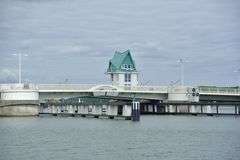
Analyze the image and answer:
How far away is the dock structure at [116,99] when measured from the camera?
4250 inches

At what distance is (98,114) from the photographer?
113 meters

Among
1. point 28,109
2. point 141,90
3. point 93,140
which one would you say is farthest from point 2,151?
point 141,90

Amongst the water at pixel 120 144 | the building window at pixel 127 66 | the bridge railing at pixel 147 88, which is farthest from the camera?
the building window at pixel 127 66

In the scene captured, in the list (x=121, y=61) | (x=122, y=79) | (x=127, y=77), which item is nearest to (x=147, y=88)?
(x=122, y=79)

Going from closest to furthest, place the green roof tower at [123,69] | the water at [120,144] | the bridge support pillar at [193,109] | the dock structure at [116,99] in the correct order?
1. the water at [120,144]
2. the dock structure at [116,99]
3. the bridge support pillar at [193,109]
4. the green roof tower at [123,69]

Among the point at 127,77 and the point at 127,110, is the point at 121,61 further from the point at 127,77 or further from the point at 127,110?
the point at 127,110

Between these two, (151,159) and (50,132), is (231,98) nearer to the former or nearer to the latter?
(50,132)

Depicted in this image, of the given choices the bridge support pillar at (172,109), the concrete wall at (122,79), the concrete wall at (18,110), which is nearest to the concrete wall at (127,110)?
the concrete wall at (18,110)

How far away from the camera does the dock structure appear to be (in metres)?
108

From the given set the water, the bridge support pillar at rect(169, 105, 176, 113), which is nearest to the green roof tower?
the bridge support pillar at rect(169, 105, 176, 113)

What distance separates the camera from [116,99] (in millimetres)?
125438

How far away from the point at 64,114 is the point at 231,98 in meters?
34.2

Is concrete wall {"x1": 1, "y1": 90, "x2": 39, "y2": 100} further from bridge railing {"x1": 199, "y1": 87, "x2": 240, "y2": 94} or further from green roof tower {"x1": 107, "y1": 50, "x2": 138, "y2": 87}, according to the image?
green roof tower {"x1": 107, "y1": 50, "x2": 138, "y2": 87}

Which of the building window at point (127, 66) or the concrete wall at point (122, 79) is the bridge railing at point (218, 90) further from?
the building window at point (127, 66)
